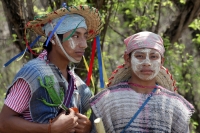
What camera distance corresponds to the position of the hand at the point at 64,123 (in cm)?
346

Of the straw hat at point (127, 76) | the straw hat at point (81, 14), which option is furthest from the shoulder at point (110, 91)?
the straw hat at point (81, 14)

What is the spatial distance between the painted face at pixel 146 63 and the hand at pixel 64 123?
0.61 meters

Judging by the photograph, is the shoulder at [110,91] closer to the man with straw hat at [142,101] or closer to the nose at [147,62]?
the man with straw hat at [142,101]

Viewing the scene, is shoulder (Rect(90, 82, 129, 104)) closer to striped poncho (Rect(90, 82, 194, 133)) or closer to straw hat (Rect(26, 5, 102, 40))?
striped poncho (Rect(90, 82, 194, 133))

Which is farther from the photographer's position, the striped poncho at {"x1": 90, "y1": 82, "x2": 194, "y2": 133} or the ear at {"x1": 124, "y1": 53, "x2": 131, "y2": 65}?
the ear at {"x1": 124, "y1": 53, "x2": 131, "y2": 65}

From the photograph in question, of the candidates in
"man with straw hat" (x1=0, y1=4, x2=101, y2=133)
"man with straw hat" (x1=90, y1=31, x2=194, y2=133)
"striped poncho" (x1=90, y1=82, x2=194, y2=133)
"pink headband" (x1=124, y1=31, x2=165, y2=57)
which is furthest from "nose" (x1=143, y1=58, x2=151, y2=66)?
"man with straw hat" (x1=0, y1=4, x2=101, y2=133)

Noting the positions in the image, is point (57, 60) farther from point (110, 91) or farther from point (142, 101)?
point (142, 101)

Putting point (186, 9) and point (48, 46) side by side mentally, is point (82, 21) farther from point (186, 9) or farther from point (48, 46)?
point (186, 9)

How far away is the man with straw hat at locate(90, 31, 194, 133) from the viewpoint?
356cm

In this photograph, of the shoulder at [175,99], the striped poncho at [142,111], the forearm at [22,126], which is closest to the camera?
the forearm at [22,126]

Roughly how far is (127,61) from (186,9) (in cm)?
303

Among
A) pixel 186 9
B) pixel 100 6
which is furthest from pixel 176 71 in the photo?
pixel 100 6

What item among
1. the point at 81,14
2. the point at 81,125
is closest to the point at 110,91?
the point at 81,125

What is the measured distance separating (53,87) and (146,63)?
73 cm
